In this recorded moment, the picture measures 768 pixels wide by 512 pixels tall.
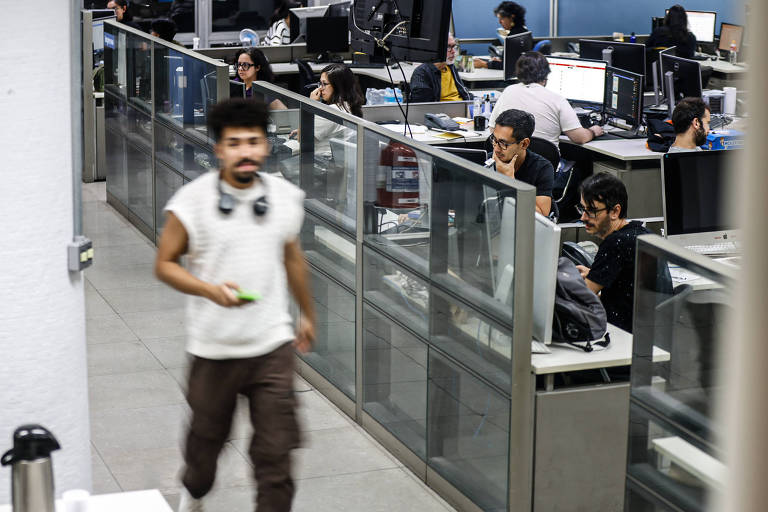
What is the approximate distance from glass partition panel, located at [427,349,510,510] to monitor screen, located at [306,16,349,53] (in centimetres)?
687

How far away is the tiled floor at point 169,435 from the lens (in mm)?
3758

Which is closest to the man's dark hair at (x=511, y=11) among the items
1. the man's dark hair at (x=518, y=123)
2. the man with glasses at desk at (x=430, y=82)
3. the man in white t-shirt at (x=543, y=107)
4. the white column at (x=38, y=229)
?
the man with glasses at desk at (x=430, y=82)

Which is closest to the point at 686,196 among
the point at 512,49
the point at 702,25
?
the point at 512,49

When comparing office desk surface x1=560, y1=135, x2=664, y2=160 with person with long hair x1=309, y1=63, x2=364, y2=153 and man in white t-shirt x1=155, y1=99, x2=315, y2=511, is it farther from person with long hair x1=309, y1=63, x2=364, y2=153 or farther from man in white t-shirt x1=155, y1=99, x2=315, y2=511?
man in white t-shirt x1=155, y1=99, x2=315, y2=511

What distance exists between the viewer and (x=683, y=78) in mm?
8078

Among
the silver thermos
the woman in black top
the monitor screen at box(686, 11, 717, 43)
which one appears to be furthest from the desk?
the monitor screen at box(686, 11, 717, 43)

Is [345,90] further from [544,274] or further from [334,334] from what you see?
[544,274]

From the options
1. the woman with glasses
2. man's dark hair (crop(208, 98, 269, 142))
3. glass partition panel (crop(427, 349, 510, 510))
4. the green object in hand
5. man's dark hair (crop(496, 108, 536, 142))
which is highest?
the woman with glasses

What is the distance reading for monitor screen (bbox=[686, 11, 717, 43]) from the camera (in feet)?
39.1

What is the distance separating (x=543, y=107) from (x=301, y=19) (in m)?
4.66

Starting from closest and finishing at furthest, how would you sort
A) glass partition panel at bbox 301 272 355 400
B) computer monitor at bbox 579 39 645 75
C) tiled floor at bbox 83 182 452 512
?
tiled floor at bbox 83 182 452 512 < glass partition panel at bbox 301 272 355 400 < computer monitor at bbox 579 39 645 75

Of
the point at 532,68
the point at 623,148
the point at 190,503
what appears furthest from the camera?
the point at 532,68

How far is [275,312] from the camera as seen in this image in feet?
8.88

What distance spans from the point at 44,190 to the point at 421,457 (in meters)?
1.78
